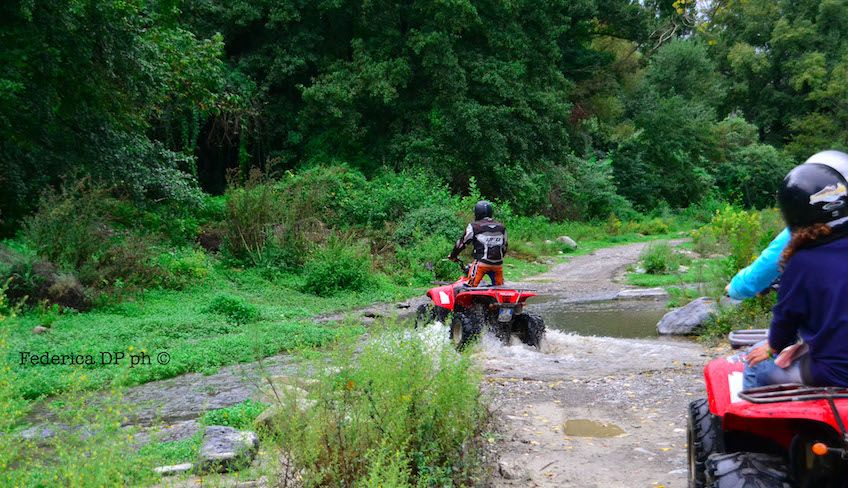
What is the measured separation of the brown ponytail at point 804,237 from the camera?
10.2 ft

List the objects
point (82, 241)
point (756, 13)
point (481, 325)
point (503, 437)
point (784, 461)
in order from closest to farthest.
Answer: point (784, 461)
point (503, 437)
point (481, 325)
point (82, 241)
point (756, 13)

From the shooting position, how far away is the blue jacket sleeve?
3512mm

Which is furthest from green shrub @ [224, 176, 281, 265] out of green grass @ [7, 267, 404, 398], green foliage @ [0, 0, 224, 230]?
green grass @ [7, 267, 404, 398]

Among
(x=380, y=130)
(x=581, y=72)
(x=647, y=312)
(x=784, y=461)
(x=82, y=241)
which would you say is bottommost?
(x=647, y=312)

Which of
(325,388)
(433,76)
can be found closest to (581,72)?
(433,76)

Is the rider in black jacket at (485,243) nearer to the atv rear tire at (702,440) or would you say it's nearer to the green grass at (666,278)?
the atv rear tire at (702,440)

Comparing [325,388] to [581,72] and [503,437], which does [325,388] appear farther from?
[581,72]

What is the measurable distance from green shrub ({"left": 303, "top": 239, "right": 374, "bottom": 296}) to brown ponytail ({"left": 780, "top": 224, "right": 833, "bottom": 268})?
1334 cm

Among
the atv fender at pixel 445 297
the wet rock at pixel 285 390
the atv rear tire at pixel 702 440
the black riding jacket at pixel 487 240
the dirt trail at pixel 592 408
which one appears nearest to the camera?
the atv rear tire at pixel 702 440

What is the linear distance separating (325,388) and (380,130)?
2366cm

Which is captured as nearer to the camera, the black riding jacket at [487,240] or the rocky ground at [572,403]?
the rocky ground at [572,403]

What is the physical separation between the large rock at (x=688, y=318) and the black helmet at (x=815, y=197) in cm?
881

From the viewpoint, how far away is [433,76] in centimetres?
2569

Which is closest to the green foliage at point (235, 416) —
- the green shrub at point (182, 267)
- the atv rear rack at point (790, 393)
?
the atv rear rack at point (790, 393)
